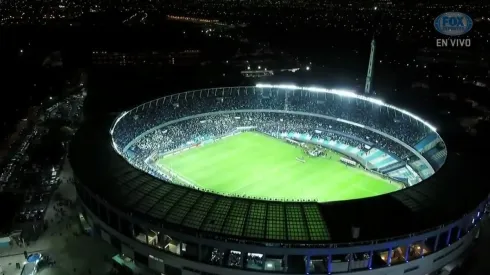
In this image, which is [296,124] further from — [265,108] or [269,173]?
[269,173]

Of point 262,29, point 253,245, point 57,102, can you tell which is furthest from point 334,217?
point 262,29

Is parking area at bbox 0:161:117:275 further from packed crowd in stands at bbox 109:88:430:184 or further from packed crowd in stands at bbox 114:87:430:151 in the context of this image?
packed crowd in stands at bbox 114:87:430:151

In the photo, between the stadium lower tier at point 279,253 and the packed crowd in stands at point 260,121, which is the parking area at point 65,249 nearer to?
the stadium lower tier at point 279,253

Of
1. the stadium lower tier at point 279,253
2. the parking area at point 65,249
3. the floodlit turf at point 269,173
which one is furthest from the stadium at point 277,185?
the parking area at point 65,249

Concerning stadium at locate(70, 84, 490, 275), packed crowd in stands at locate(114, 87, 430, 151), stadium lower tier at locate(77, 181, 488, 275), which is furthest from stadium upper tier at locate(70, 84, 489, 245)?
stadium lower tier at locate(77, 181, 488, 275)

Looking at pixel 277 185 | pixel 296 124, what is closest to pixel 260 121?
pixel 296 124
